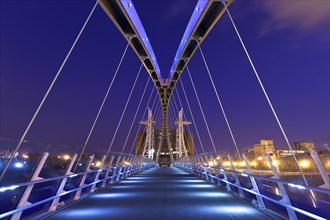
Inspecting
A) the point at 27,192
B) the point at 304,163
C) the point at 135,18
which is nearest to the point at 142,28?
the point at 135,18

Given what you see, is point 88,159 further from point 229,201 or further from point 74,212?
point 229,201

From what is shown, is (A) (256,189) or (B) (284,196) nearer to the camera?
(B) (284,196)

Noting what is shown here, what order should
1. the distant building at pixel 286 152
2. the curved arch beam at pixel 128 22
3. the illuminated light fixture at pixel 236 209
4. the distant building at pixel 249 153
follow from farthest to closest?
1. the curved arch beam at pixel 128 22
2. the distant building at pixel 249 153
3. the illuminated light fixture at pixel 236 209
4. the distant building at pixel 286 152

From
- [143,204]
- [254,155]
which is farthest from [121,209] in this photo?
[254,155]

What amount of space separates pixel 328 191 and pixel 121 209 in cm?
415

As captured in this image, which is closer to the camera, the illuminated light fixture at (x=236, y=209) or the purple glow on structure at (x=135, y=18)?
the illuminated light fixture at (x=236, y=209)

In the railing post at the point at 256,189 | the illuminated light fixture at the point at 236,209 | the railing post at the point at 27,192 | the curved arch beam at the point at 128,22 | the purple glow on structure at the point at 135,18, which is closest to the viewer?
the railing post at the point at 27,192

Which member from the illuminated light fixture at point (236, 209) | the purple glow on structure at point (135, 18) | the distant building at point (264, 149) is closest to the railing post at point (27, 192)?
the illuminated light fixture at point (236, 209)

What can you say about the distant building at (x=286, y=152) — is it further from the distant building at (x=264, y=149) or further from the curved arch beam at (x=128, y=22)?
the curved arch beam at (x=128, y=22)

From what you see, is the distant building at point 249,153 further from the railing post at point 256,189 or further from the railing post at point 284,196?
the railing post at point 284,196

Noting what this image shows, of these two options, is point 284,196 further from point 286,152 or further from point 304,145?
point 304,145

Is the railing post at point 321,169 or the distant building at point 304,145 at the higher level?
the distant building at point 304,145

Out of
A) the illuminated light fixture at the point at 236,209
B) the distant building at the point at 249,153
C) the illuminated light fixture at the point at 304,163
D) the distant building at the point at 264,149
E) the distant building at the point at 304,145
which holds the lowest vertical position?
the illuminated light fixture at the point at 236,209

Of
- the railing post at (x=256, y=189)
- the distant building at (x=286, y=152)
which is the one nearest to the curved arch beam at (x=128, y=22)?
the railing post at (x=256, y=189)
